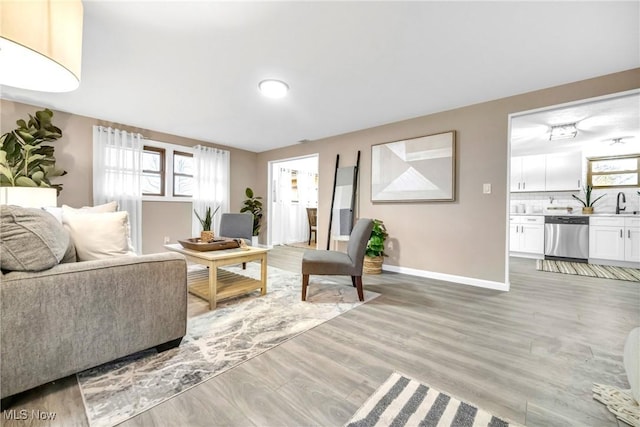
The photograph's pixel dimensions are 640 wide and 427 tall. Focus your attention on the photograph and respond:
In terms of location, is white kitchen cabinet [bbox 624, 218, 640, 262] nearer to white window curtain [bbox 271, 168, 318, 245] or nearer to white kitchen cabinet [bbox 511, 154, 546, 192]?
white kitchen cabinet [bbox 511, 154, 546, 192]

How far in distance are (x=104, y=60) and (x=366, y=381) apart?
3305 mm

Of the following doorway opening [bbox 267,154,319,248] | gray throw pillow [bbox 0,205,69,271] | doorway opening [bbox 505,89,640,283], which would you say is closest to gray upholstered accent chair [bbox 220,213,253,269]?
doorway opening [bbox 267,154,319,248]

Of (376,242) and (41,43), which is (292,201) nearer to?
(376,242)

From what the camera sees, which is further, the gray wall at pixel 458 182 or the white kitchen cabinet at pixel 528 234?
the white kitchen cabinet at pixel 528 234

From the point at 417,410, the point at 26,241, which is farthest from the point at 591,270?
the point at 26,241

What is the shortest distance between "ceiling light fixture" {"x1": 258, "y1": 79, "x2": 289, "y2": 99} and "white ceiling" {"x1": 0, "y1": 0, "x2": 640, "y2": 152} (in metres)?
Answer: 0.08

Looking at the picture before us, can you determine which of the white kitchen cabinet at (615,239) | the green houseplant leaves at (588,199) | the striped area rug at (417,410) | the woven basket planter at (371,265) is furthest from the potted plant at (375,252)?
the green houseplant leaves at (588,199)

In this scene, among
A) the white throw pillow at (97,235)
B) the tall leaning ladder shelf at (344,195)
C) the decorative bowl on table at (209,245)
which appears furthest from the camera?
the tall leaning ladder shelf at (344,195)

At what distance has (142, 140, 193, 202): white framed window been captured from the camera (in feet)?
14.4

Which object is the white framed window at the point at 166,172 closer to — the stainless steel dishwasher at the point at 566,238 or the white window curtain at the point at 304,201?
the white window curtain at the point at 304,201

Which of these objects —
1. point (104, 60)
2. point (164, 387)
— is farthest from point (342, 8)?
point (164, 387)

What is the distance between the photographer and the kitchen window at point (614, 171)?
15.0ft

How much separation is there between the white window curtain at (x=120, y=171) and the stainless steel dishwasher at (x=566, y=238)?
729cm

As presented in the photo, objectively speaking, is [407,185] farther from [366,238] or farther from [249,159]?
[249,159]
